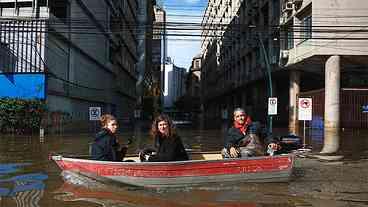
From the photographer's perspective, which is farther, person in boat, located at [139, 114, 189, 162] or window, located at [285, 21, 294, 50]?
window, located at [285, 21, 294, 50]

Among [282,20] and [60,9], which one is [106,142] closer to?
[282,20]

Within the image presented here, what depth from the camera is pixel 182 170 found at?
12008 mm

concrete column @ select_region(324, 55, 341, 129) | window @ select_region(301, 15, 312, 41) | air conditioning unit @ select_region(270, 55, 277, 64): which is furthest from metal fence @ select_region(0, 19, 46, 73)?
→ concrete column @ select_region(324, 55, 341, 129)

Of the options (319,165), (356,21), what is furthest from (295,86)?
(319,165)

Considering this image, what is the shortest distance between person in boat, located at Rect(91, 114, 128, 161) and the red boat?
30 centimetres

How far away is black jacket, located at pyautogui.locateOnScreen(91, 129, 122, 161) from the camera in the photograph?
11.9m

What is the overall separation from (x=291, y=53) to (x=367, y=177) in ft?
81.6

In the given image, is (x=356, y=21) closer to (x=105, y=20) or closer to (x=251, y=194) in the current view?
(x=251, y=194)

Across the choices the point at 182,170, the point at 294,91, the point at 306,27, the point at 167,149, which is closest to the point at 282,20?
the point at 294,91

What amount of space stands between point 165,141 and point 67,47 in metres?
36.3

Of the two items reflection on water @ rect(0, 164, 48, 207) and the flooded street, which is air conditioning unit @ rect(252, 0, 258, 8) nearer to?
the flooded street

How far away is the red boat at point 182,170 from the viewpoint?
39.1ft

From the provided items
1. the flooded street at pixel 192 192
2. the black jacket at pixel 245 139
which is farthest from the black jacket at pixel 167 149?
the black jacket at pixel 245 139

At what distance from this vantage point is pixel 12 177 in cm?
1433
